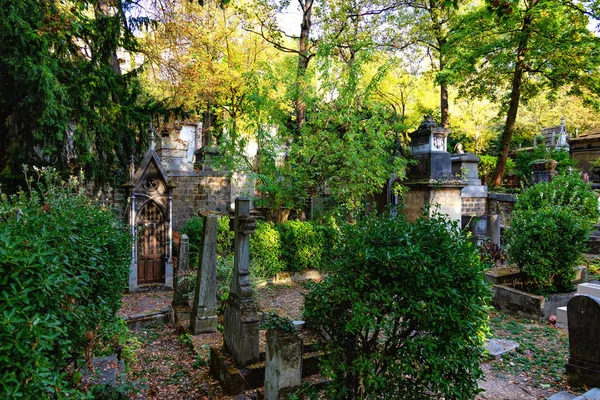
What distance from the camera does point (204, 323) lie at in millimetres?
5961

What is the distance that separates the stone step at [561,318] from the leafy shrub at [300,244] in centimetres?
546

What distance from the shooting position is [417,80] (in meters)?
21.1

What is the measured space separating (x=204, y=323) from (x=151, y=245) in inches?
185

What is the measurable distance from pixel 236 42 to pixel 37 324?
59.4 ft

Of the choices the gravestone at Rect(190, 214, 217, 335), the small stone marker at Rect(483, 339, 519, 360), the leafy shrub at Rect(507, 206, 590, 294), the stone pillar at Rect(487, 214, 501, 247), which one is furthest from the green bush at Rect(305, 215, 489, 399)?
the stone pillar at Rect(487, 214, 501, 247)

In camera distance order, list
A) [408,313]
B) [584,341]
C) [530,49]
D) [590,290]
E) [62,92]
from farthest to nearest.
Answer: [530,49]
[62,92]
[590,290]
[584,341]
[408,313]

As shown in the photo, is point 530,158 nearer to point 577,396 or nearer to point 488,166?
point 488,166

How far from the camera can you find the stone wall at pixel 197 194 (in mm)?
13695

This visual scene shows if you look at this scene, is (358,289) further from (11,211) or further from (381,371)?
(11,211)

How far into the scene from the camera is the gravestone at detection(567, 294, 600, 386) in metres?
4.38

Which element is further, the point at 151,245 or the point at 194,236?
the point at 194,236

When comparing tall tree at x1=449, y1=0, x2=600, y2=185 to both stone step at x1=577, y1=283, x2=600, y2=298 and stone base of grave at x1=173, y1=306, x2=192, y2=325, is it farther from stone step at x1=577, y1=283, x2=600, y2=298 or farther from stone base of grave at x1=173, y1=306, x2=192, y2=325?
stone base of grave at x1=173, y1=306, x2=192, y2=325

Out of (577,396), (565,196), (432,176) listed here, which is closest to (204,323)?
(577,396)

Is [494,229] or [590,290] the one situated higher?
[494,229]
